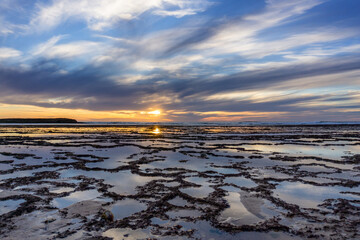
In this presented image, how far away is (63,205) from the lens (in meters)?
7.33

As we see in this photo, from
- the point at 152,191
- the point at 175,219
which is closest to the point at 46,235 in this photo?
the point at 175,219

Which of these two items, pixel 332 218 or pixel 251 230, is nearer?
pixel 251 230

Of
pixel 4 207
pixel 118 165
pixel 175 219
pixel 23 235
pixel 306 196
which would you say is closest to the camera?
pixel 23 235

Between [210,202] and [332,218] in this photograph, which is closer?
[332,218]

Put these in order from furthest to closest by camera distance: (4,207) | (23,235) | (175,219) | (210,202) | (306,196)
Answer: (306,196), (210,202), (4,207), (175,219), (23,235)

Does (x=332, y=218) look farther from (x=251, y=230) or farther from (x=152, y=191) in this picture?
(x=152, y=191)

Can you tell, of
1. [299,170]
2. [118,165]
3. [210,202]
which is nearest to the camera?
[210,202]

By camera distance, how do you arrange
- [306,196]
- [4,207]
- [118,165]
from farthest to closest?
[118,165] < [306,196] < [4,207]

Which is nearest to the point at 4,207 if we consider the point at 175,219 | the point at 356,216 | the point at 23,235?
the point at 23,235

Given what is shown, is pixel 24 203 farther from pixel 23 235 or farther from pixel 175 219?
pixel 175 219

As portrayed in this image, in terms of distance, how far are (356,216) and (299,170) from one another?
6473mm

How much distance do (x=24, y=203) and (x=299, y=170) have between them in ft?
42.9

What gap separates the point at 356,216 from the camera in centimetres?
661

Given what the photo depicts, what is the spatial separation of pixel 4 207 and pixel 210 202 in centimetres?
653
